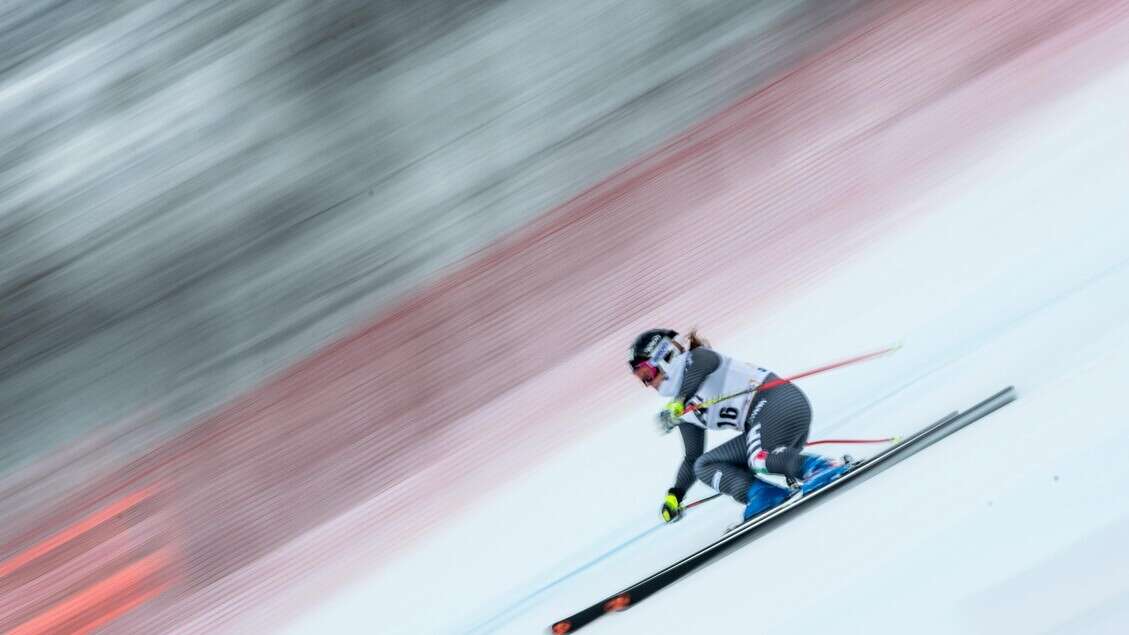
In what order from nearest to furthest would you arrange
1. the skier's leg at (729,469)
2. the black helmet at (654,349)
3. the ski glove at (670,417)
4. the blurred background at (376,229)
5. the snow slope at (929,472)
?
the snow slope at (929,472) < the skier's leg at (729,469) < the ski glove at (670,417) < the black helmet at (654,349) < the blurred background at (376,229)

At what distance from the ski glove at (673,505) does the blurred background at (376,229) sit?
15.2 inches

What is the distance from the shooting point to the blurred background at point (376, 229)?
12.1ft

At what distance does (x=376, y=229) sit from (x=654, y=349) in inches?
51.4

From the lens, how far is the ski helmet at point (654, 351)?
3.30 metres

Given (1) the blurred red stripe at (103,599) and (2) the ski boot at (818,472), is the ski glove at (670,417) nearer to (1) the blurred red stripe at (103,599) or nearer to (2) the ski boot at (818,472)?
(2) the ski boot at (818,472)

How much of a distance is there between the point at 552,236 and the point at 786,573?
1483mm

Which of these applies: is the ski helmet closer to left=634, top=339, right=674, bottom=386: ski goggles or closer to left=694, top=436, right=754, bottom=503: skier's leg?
left=634, top=339, right=674, bottom=386: ski goggles

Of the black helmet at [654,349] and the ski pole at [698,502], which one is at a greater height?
the black helmet at [654,349]

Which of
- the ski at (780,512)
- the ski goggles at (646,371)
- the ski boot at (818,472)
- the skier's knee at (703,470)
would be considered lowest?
the ski at (780,512)

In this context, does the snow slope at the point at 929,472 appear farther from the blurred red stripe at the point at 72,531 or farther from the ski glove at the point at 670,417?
the blurred red stripe at the point at 72,531

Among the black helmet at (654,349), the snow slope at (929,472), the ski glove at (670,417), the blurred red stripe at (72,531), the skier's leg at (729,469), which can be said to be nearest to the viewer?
the snow slope at (929,472)

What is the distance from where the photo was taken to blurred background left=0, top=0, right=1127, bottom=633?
3674 mm

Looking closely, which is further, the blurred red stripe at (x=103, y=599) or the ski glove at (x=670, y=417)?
the blurred red stripe at (x=103, y=599)

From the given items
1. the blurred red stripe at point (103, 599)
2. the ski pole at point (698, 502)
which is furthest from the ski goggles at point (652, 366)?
the blurred red stripe at point (103, 599)
